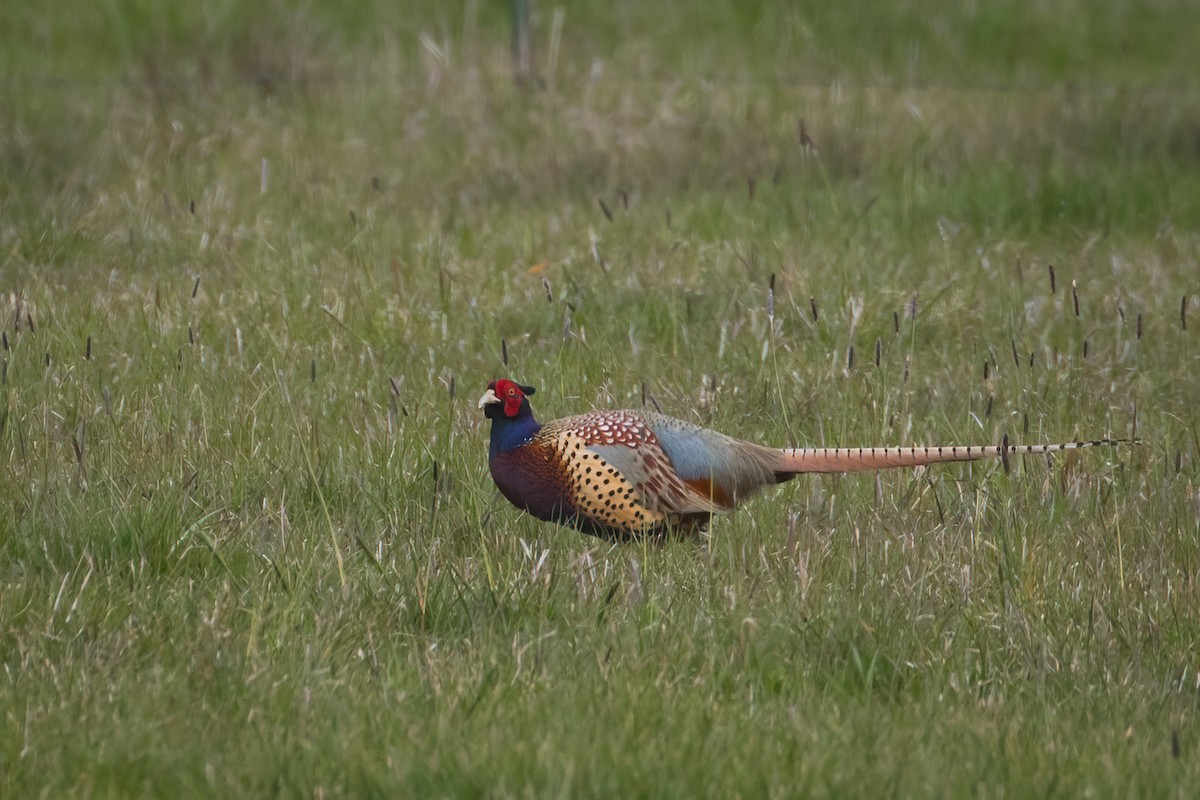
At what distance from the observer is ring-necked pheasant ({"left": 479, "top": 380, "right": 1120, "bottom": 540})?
428 cm

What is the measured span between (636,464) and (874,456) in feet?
2.13

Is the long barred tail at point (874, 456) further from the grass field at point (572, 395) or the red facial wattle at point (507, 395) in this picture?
the red facial wattle at point (507, 395)

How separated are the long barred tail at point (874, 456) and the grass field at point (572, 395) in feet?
0.35

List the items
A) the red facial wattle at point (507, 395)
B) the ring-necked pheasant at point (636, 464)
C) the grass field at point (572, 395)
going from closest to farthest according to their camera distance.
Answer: the grass field at point (572, 395) → the ring-necked pheasant at point (636, 464) → the red facial wattle at point (507, 395)

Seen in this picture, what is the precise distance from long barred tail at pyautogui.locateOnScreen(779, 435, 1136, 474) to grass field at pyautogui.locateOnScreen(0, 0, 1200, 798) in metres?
0.11

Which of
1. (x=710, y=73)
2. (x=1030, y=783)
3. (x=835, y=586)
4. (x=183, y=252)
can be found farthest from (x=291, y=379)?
(x=710, y=73)

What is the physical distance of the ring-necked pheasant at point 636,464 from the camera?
14.0 ft

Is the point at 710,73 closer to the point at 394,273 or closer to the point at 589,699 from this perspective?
the point at 394,273

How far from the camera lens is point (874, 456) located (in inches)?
174

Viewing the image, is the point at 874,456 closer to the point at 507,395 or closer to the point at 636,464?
the point at 636,464

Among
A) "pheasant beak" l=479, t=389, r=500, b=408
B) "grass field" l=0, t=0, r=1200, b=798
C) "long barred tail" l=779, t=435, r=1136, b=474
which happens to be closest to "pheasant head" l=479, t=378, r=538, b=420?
"pheasant beak" l=479, t=389, r=500, b=408

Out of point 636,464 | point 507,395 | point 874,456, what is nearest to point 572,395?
point 507,395

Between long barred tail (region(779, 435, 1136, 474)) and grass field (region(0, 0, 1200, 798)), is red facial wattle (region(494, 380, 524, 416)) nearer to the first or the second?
grass field (region(0, 0, 1200, 798))

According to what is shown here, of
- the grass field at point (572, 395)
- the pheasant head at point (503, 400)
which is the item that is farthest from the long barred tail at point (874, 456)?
the pheasant head at point (503, 400)
